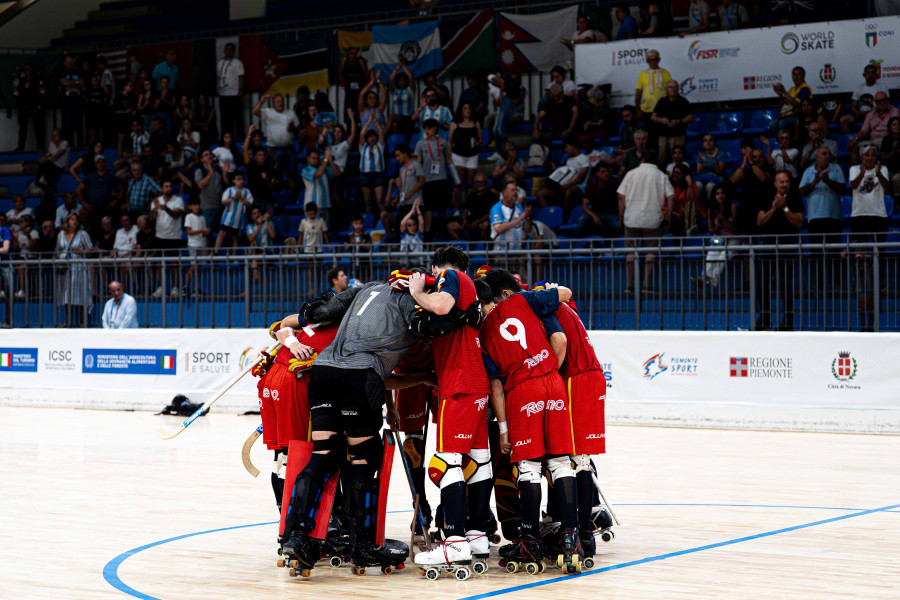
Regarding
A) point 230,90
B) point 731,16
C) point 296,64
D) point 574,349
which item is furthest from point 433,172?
point 574,349

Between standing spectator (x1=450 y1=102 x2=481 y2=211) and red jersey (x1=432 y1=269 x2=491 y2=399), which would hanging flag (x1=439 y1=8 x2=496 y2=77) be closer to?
standing spectator (x1=450 y1=102 x2=481 y2=211)

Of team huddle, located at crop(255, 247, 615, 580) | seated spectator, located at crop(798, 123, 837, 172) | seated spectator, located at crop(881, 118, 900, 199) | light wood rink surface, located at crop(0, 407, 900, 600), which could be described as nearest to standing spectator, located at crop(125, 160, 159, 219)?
light wood rink surface, located at crop(0, 407, 900, 600)

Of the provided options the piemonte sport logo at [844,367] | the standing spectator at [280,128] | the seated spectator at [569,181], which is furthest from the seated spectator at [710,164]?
the standing spectator at [280,128]

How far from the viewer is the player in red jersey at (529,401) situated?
23.5 ft

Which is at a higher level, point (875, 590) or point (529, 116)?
point (529, 116)

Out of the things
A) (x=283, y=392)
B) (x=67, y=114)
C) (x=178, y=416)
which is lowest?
(x=178, y=416)

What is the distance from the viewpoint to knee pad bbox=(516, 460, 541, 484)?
282 inches

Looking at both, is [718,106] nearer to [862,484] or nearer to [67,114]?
[862,484]

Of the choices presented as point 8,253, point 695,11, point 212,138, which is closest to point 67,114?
point 212,138

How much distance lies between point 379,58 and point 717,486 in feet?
53.5

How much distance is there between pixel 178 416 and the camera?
1830 centimetres

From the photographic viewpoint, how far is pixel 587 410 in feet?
25.2

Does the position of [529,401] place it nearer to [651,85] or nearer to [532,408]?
[532,408]

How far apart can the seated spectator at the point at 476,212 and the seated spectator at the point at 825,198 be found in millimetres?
5073
